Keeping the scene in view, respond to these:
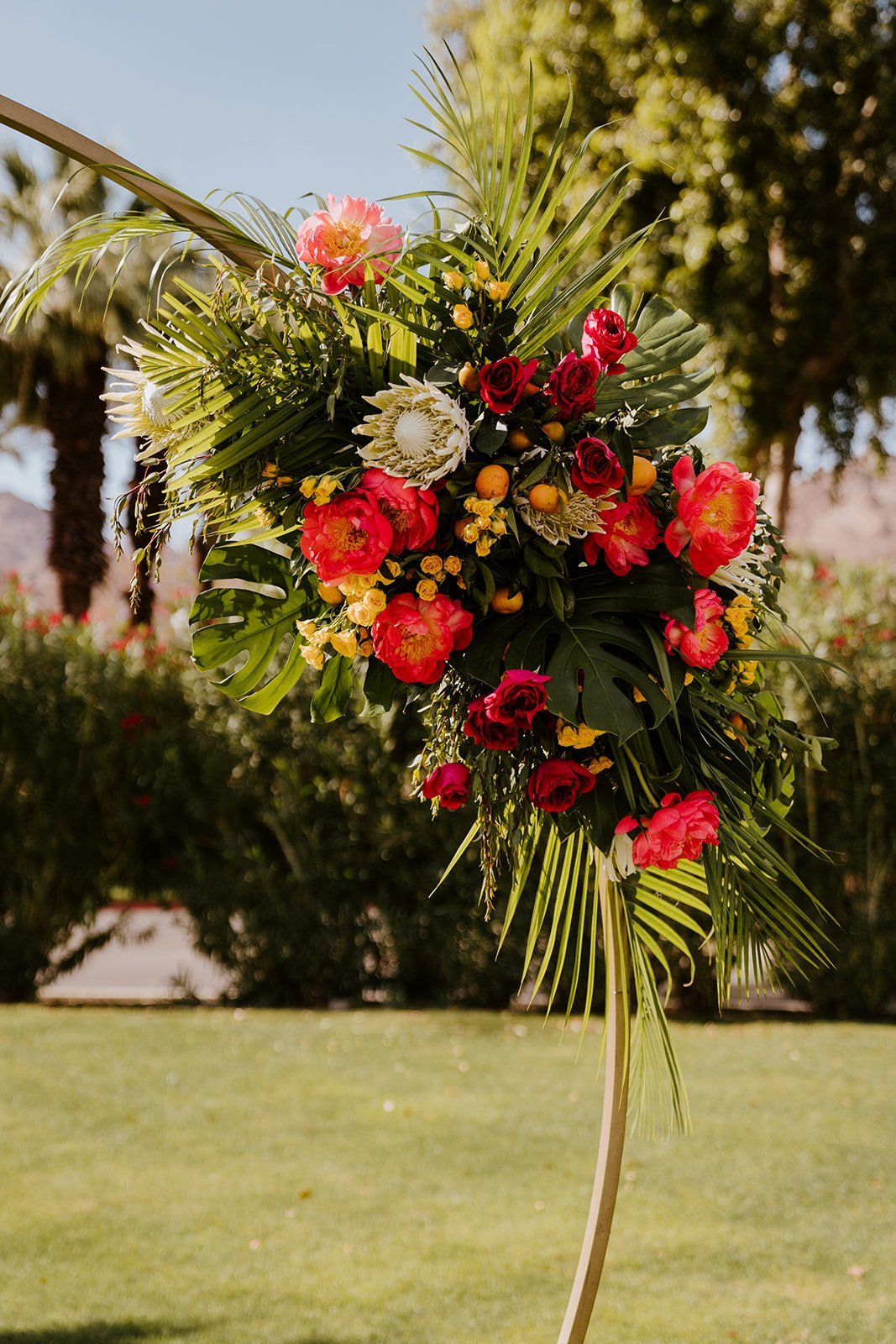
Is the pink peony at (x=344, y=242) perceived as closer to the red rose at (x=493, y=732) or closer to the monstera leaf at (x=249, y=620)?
the monstera leaf at (x=249, y=620)

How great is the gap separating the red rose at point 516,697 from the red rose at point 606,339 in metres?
0.50

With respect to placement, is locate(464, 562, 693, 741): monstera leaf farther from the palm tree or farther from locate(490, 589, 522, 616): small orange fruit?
the palm tree

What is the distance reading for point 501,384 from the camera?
161 cm

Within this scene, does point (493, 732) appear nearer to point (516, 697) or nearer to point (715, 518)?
point (516, 697)

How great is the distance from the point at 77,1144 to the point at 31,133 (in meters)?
4.70

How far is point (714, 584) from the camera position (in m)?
1.79

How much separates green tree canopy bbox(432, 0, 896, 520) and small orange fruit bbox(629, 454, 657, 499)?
12.2 metres

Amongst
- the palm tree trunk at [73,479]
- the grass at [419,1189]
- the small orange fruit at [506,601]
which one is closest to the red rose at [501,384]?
the small orange fruit at [506,601]

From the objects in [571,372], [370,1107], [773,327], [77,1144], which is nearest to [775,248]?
[773,327]

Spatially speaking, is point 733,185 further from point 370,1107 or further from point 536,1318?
point 536,1318

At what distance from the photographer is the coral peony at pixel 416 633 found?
1.60 m

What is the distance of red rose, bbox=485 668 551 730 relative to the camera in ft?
5.07

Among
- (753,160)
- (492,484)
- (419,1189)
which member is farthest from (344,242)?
(753,160)

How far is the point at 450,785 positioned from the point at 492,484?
Answer: 506 mm
